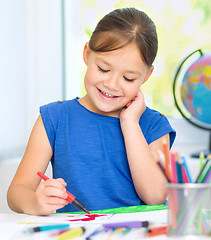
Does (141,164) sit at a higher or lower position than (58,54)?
lower

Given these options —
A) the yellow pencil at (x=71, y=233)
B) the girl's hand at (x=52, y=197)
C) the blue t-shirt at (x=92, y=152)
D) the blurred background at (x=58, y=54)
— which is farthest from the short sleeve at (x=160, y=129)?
the blurred background at (x=58, y=54)

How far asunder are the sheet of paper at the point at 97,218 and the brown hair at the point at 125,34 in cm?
38

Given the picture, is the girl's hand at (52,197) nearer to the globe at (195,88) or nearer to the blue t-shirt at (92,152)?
the blue t-shirt at (92,152)

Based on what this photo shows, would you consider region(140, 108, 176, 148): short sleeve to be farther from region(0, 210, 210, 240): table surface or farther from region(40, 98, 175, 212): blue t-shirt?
region(0, 210, 210, 240): table surface

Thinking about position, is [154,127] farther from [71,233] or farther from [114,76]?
[71,233]

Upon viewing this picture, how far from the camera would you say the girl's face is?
95cm

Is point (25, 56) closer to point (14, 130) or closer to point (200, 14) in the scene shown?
point (14, 130)

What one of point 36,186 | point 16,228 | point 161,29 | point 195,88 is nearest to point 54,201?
point 16,228

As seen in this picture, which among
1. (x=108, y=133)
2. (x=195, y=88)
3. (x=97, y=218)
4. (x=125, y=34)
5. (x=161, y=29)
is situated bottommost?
(x=97, y=218)

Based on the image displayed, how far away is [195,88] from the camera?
163 cm

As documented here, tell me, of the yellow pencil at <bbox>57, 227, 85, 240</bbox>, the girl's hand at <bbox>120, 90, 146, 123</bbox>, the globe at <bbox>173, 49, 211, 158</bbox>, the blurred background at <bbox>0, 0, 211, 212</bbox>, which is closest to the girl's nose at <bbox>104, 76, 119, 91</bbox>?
the girl's hand at <bbox>120, 90, 146, 123</bbox>

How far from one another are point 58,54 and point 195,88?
23.5 inches

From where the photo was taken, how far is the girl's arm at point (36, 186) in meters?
0.78

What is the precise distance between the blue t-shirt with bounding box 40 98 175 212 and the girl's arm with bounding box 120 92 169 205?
0.14 feet
